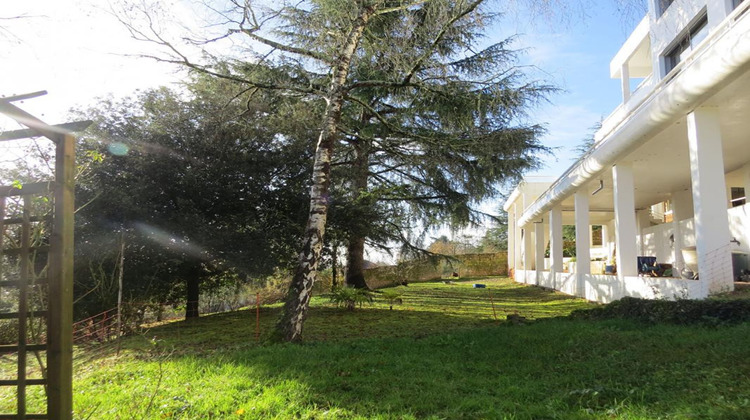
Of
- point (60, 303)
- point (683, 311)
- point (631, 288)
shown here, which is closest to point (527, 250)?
point (631, 288)

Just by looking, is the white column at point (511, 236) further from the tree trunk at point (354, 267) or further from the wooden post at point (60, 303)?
the wooden post at point (60, 303)

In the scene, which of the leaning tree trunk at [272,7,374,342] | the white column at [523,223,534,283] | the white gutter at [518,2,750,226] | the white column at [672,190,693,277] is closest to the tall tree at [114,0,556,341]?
the leaning tree trunk at [272,7,374,342]

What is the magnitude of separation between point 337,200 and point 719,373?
989cm

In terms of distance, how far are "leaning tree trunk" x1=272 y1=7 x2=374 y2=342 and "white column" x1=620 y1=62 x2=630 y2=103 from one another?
15.1 m

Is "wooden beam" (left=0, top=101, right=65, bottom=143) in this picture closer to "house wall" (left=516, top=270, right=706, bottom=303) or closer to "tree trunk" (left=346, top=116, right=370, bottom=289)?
"house wall" (left=516, top=270, right=706, bottom=303)

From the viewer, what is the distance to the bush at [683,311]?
19.5 ft

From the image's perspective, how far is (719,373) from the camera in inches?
155

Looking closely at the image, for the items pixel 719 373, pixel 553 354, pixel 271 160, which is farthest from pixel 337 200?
pixel 719 373

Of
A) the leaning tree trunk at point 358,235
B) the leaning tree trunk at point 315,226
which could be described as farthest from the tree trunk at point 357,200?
the leaning tree trunk at point 315,226

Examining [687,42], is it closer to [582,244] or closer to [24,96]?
[582,244]

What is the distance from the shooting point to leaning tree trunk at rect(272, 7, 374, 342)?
712 centimetres

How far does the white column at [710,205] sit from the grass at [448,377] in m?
2.07

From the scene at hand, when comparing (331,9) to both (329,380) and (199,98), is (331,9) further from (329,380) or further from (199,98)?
(329,380)

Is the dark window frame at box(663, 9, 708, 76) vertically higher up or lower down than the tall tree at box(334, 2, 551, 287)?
higher up
